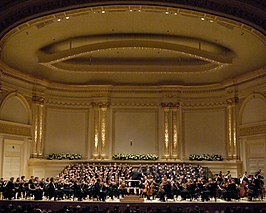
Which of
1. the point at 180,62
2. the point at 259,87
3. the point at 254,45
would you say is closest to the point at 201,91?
the point at 180,62

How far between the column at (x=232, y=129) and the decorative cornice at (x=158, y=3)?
7902 millimetres

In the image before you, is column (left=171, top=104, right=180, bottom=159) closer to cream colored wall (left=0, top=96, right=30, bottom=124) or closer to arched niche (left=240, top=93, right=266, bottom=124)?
arched niche (left=240, top=93, right=266, bottom=124)

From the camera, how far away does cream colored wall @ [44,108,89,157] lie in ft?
67.9

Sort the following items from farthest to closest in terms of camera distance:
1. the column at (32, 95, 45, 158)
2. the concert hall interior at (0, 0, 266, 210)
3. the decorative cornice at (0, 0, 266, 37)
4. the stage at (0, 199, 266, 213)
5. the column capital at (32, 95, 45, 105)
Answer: the column capital at (32, 95, 45, 105), the column at (32, 95, 45, 158), the concert hall interior at (0, 0, 266, 210), the stage at (0, 199, 266, 213), the decorative cornice at (0, 0, 266, 37)

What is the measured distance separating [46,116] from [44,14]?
901 cm

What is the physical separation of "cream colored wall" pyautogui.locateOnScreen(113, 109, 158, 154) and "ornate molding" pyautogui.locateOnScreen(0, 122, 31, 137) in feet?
16.4

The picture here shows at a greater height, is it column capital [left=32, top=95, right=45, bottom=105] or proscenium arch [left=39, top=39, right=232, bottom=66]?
proscenium arch [left=39, top=39, right=232, bottom=66]

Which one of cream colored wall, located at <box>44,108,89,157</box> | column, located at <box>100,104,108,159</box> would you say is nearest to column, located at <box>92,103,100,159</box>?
column, located at <box>100,104,108,159</box>

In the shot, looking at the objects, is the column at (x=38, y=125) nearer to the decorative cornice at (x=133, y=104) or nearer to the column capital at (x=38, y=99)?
the column capital at (x=38, y=99)

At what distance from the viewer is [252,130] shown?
18125 mm

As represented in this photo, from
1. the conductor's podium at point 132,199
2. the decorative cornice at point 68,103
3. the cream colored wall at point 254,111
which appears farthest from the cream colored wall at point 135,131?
the conductor's podium at point 132,199

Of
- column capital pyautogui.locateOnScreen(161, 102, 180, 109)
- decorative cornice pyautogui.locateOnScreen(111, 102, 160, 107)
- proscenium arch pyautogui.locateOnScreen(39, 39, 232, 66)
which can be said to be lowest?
column capital pyautogui.locateOnScreen(161, 102, 180, 109)

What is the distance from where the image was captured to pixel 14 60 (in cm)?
1814

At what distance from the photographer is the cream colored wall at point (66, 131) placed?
2069cm
